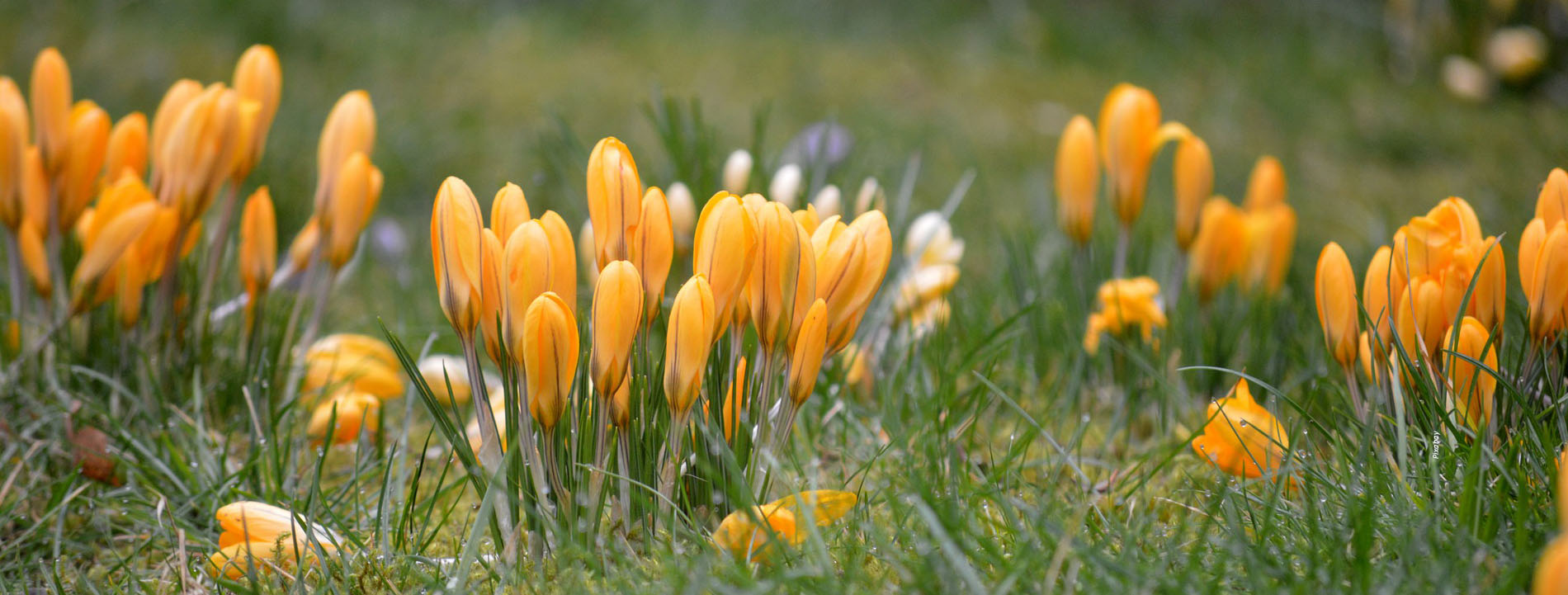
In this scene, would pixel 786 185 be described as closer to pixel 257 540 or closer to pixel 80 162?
pixel 257 540

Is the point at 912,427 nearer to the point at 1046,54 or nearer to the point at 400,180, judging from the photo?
the point at 400,180

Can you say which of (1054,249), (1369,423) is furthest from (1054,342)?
(1369,423)

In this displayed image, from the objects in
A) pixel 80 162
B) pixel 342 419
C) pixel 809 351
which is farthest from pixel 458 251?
pixel 80 162

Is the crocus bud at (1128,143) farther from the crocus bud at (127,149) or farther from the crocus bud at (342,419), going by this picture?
the crocus bud at (127,149)

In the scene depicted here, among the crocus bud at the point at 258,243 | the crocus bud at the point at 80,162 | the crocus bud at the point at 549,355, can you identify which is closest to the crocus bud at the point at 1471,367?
the crocus bud at the point at 549,355

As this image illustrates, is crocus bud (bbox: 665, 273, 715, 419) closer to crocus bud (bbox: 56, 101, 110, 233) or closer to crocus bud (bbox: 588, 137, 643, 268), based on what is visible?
crocus bud (bbox: 588, 137, 643, 268)

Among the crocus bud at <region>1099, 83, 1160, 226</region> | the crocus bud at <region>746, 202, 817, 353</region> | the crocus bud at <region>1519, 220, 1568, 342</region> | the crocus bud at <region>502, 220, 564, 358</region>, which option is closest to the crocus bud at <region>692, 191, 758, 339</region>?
the crocus bud at <region>746, 202, 817, 353</region>
